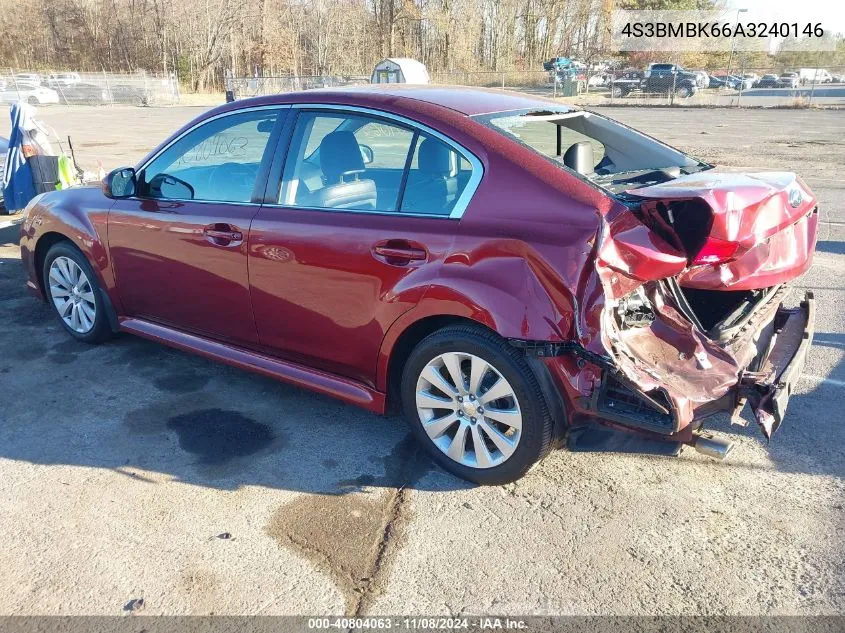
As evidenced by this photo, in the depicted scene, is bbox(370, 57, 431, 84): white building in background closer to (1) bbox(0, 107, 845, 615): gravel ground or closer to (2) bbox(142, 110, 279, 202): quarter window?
(2) bbox(142, 110, 279, 202): quarter window

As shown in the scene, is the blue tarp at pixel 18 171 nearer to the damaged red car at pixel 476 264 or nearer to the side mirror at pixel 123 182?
the side mirror at pixel 123 182

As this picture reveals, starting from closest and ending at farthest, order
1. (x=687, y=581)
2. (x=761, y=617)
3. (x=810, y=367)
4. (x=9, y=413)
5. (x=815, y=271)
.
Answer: (x=761, y=617)
(x=687, y=581)
(x=9, y=413)
(x=810, y=367)
(x=815, y=271)

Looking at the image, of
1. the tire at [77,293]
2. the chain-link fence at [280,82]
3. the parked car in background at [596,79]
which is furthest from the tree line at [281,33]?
the tire at [77,293]

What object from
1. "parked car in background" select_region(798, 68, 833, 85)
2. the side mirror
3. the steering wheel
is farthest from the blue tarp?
"parked car in background" select_region(798, 68, 833, 85)

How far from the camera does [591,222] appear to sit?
107 inches

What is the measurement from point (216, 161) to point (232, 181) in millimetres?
341

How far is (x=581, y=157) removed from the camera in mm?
3627

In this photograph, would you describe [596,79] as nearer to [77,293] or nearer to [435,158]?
[77,293]

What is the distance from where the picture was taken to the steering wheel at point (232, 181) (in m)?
3.76

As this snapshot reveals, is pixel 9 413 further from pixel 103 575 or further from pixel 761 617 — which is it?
pixel 761 617

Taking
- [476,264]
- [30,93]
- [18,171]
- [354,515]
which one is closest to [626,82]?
[18,171]

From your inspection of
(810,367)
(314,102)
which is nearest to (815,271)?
(810,367)

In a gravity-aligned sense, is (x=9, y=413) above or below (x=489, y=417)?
below

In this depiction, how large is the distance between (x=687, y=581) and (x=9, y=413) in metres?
3.75
